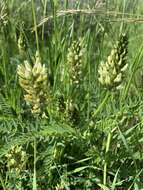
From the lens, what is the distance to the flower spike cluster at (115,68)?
120 cm

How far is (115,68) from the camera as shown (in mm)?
1229

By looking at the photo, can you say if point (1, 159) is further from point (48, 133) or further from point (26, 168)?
point (48, 133)

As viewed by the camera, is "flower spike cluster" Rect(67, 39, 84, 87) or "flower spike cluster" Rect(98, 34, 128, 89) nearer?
"flower spike cluster" Rect(98, 34, 128, 89)

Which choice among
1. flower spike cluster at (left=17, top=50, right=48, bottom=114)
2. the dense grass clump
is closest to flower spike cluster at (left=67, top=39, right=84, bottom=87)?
the dense grass clump

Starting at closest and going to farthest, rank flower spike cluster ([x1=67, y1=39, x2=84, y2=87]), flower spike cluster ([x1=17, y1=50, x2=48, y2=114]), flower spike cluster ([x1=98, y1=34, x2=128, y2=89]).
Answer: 1. flower spike cluster ([x1=17, y1=50, x2=48, y2=114])
2. flower spike cluster ([x1=98, y1=34, x2=128, y2=89])
3. flower spike cluster ([x1=67, y1=39, x2=84, y2=87])

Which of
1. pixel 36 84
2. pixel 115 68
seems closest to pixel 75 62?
pixel 115 68

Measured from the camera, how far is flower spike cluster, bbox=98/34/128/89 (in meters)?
1.20

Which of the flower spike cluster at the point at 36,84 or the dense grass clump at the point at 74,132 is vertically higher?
the flower spike cluster at the point at 36,84

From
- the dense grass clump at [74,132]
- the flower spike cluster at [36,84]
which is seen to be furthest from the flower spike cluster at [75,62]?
the flower spike cluster at [36,84]

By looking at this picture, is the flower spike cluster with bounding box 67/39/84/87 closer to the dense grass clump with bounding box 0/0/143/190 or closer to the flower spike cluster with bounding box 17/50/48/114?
the dense grass clump with bounding box 0/0/143/190

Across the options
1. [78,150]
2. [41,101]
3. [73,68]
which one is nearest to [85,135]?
[78,150]

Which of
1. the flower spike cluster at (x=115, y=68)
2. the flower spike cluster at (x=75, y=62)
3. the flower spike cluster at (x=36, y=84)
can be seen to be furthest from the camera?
the flower spike cluster at (x=75, y=62)

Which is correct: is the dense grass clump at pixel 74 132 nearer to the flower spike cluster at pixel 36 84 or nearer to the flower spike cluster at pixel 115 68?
the flower spike cluster at pixel 115 68

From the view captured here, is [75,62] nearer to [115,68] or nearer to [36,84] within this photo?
[115,68]
